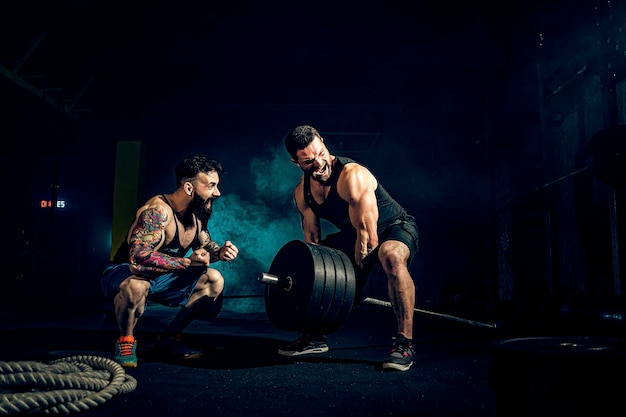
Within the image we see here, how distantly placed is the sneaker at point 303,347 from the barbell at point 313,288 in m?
0.28

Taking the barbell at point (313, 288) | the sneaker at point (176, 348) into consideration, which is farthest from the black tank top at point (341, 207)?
the sneaker at point (176, 348)

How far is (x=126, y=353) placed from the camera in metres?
2.47

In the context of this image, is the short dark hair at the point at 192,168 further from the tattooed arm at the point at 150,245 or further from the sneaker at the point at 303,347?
the sneaker at the point at 303,347

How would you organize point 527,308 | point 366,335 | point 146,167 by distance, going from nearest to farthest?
point 366,335
point 527,308
point 146,167

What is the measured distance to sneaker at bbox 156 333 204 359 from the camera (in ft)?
8.80

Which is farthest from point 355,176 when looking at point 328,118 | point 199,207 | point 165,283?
point 328,118

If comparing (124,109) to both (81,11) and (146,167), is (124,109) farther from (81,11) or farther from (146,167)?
(81,11)

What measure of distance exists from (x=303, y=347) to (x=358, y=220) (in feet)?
2.79

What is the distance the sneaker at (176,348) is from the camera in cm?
268

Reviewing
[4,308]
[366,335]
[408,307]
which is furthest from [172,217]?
[4,308]

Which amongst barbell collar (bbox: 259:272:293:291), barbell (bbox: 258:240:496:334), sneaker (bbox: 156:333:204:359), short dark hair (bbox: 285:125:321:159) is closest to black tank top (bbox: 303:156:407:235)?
short dark hair (bbox: 285:125:321:159)

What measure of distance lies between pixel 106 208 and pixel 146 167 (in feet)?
6.37

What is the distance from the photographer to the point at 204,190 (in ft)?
9.57

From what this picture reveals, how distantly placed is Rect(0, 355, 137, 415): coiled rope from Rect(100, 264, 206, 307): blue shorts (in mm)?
758
